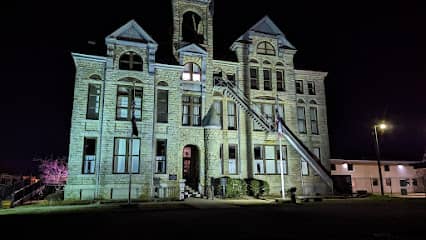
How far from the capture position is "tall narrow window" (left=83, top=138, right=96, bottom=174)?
866 inches

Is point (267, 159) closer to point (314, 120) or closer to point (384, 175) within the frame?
point (314, 120)

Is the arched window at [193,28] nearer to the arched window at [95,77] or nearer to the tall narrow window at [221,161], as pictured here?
the arched window at [95,77]

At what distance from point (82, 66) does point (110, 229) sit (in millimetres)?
17087

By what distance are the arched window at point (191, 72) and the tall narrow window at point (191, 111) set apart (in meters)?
1.76

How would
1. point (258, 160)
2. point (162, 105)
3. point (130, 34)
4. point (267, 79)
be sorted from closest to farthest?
point (130, 34)
point (162, 105)
point (258, 160)
point (267, 79)

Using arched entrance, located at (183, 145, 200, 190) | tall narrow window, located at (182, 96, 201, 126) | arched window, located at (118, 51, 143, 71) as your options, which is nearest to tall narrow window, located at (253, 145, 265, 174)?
arched entrance, located at (183, 145, 200, 190)

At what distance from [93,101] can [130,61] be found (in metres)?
4.41

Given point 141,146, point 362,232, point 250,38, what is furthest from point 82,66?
point 362,232

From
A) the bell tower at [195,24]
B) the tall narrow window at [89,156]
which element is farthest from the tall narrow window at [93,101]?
the bell tower at [195,24]

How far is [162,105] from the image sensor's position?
81.8 feet

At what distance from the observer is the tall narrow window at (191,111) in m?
25.8

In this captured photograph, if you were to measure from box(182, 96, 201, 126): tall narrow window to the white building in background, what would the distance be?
64.3 feet

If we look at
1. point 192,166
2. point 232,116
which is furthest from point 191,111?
point 192,166

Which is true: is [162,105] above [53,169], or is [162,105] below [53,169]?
above
